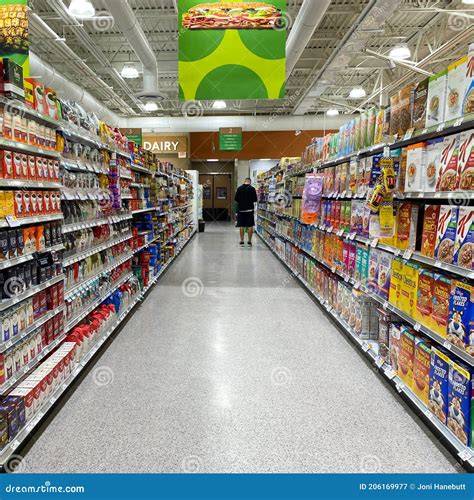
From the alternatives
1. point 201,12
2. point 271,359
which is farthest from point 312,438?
point 201,12

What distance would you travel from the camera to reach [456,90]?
85.6 inches

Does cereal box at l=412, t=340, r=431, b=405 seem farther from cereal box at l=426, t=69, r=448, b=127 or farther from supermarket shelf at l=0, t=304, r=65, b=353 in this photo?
supermarket shelf at l=0, t=304, r=65, b=353

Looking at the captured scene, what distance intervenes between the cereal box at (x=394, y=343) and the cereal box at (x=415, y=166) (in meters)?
1.02

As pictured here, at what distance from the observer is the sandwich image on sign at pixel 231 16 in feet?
13.6

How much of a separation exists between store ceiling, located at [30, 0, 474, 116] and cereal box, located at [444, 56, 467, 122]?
4892 mm

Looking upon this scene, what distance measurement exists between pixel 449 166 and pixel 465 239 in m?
0.45

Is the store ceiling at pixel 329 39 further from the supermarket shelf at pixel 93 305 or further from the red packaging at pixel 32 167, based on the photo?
the red packaging at pixel 32 167

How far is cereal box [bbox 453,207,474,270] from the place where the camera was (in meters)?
2.06

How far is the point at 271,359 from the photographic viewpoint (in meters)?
3.62

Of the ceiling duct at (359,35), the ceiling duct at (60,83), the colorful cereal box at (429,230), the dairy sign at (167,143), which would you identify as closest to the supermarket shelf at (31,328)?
the colorful cereal box at (429,230)

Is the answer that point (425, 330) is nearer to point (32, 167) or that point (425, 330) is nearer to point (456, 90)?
point (456, 90)

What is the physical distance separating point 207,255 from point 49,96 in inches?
291

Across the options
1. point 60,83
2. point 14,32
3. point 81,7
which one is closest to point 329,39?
point 81,7

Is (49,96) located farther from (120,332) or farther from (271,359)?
(271,359)
